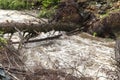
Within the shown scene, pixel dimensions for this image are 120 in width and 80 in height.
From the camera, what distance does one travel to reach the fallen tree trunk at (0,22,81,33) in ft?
32.2

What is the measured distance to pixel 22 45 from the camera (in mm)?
9492

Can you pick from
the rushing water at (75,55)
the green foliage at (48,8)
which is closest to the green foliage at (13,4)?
the green foliage at (48,8)

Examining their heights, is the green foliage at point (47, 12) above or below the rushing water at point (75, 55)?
below

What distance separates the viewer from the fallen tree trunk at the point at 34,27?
9805mm

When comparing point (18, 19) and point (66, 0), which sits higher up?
point (66, 0)

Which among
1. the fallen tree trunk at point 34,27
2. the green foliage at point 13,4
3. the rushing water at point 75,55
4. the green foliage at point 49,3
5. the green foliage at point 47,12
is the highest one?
the fallen tree trunk at point 34,27

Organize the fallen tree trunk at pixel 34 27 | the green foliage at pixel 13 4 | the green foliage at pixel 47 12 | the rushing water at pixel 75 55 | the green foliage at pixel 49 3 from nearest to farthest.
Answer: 1. the rushing water at pixel 75 55
2. the fallen tree trunk at pixel 34 27
3. the green foliage at pixel 47 12
4. the green foliage at pixel 49 3
5. the green foliage at pixel 13 4

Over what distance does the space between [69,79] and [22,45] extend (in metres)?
2.72

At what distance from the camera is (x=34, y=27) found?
1019cm

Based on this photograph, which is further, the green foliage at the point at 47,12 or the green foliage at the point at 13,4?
the green foliage at the point at 13,4

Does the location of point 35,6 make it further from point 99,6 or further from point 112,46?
point 112,46

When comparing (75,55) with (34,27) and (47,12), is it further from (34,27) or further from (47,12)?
(47,12)

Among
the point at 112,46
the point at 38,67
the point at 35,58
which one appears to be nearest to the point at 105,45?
the point at 112,46

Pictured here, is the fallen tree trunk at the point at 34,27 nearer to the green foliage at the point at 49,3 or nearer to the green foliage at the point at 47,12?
the green foliage at the point at 47,12
